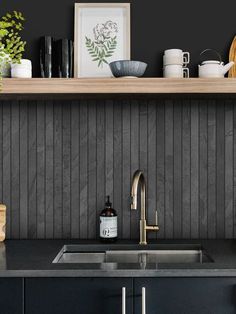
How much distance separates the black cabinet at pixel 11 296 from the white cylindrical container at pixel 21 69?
3.17 feet

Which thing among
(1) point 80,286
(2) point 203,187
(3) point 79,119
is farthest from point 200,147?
(1) point 80,286

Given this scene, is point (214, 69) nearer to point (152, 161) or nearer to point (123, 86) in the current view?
point (123, 86)

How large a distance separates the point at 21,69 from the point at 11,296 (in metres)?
1.05

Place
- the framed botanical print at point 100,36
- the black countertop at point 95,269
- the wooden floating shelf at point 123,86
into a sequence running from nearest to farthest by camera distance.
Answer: the black countertop at point 95,269 → the wooden floating shelf at point 123,86 → the framed botanical print at point 100,36

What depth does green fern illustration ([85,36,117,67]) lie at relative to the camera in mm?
2396

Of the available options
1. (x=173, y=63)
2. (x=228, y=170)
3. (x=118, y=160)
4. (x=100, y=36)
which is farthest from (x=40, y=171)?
(x=228, y=170)

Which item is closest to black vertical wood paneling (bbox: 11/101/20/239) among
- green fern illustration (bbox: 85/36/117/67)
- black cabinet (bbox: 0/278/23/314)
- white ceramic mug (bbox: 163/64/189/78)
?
green fern illustration (bbox: 85/36/117/67)

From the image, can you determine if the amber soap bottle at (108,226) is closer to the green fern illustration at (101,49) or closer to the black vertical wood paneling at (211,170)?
the black vertical wood paneling at (211,170)

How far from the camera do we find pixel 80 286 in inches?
70.4

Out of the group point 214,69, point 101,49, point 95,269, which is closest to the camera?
point 95,269

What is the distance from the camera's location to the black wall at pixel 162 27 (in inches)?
96.0

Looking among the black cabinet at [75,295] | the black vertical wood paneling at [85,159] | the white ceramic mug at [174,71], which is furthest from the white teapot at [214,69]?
the black cabinet at [75,295]

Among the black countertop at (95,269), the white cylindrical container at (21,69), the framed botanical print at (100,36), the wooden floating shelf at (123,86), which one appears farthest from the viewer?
the framed botanical print at (100,36)

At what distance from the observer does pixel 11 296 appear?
5.87 ft
